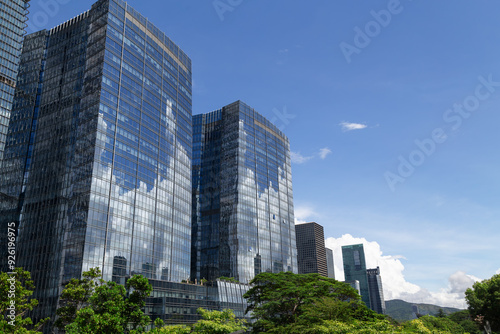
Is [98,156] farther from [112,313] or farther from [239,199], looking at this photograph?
[239,199]

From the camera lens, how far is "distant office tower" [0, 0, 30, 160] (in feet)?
388

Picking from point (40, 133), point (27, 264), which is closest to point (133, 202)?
point (27, 264)

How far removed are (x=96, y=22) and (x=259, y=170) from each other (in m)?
91.8

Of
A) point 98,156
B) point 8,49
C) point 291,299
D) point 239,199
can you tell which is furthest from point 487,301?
point 8,49

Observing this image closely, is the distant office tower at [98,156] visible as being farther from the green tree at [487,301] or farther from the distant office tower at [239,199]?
the green tree at [487,301]

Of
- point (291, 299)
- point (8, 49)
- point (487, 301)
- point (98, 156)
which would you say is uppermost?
point (8, 49)

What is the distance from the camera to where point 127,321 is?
44031 mm

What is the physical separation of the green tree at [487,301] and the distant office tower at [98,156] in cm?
8708

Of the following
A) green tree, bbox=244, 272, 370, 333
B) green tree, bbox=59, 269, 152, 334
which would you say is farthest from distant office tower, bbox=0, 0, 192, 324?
green tree, bbox=59, 269, 152, 334

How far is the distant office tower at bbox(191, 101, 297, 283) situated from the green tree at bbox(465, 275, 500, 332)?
7865cm

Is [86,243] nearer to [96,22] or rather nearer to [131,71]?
[131,71]

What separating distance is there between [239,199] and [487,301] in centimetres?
9239

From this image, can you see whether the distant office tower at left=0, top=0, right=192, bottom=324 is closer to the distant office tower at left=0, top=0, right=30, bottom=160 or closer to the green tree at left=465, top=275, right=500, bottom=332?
the distant office tower at left=0, top=0, right=30, bottom=160

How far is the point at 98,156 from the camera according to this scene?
A: 99.8 metres
